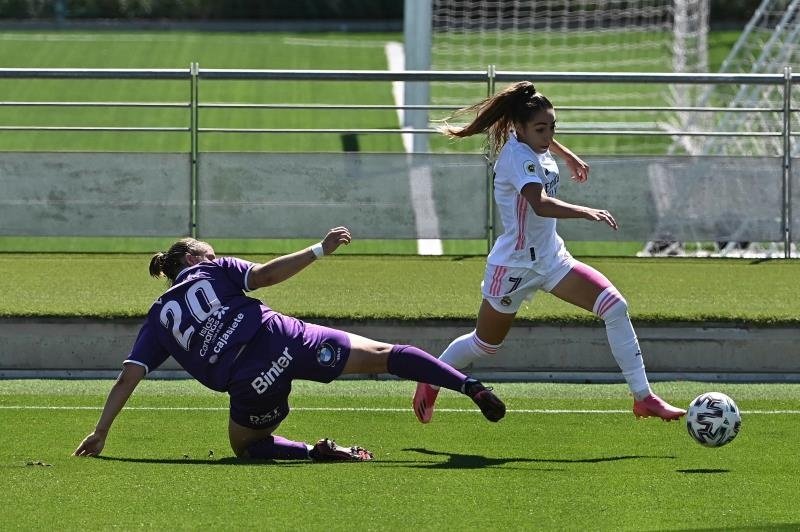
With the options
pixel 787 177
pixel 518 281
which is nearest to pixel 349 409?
pixel 518 281

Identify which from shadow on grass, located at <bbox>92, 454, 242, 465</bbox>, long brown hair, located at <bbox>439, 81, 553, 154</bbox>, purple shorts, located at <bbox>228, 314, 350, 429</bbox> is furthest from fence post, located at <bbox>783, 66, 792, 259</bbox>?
shadow on grass, located at <bbox>92, 454, 242, 465</bbox>

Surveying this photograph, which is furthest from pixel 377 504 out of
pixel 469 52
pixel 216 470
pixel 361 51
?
pixel 361 51

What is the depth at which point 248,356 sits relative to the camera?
735 cm

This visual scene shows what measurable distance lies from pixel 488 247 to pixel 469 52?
21808 millimetres

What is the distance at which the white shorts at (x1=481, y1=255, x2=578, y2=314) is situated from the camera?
8.10 meters

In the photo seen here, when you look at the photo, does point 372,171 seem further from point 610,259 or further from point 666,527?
point 666,527

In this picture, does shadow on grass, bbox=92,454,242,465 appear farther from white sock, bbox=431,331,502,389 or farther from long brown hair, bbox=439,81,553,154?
long brown hair, bbox=439,81,553,154

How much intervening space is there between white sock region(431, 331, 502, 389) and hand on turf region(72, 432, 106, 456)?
201 centimetres

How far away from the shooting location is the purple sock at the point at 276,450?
747 centimetres

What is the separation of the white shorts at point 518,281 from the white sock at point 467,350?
0.29 m

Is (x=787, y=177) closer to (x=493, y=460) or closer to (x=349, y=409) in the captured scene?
(x=349, y=409)

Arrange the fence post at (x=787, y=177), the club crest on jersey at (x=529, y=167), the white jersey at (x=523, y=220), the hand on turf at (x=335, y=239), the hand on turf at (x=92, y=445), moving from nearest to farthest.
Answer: the hand on turf at (x=335, y=239), the hand on turf at (x=92, y=445), the club crest on jersey at (x=529, y=167), the white jersey at (x=523, y=220), the fence post at (x=787, y=177)

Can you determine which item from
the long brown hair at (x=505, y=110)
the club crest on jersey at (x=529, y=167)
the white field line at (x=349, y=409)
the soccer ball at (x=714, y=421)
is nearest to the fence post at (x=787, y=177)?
the white field line at (x=349, y=409)

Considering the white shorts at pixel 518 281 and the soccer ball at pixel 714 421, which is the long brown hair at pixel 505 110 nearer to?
the white shorts at pixel 518 281
